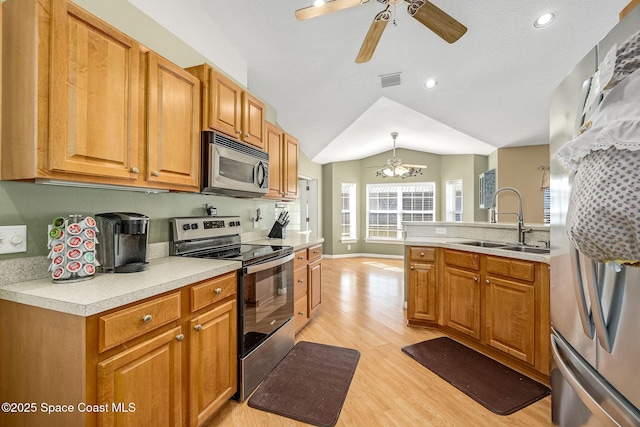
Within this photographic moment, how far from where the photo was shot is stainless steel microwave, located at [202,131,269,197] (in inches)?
79.7

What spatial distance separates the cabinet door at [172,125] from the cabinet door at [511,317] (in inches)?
96.5

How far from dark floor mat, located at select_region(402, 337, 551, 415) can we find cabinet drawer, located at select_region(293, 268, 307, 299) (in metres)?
1.07

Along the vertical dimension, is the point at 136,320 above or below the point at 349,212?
below

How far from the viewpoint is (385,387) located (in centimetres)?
202

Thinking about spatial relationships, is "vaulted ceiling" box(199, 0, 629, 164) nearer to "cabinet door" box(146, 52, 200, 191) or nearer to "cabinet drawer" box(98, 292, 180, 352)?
"cabinet door" box(146, 52, 200, 191)

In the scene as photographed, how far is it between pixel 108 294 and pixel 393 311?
3082 mm

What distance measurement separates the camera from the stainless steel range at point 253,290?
1835 millimetres

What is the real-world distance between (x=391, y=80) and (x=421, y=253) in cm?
218

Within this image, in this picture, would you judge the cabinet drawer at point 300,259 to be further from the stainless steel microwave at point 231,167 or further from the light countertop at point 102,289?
the light countertop at point 102,289

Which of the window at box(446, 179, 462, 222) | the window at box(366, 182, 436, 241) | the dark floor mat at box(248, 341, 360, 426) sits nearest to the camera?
the dark floor mat at box(248, 341, 360, 426)

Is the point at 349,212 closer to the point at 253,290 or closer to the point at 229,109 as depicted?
the point at 229,109

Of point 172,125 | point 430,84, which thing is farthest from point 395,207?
point 172,125

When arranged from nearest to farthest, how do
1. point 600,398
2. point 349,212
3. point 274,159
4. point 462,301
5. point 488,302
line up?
point 600,398
point 488,302
point 462,301
point 274,159
point 349,212

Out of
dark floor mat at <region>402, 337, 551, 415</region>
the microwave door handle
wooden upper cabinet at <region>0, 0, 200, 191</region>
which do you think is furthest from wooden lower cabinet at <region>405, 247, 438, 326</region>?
wooden upper cabinet at <region>0, 0, 200, 191</region>
